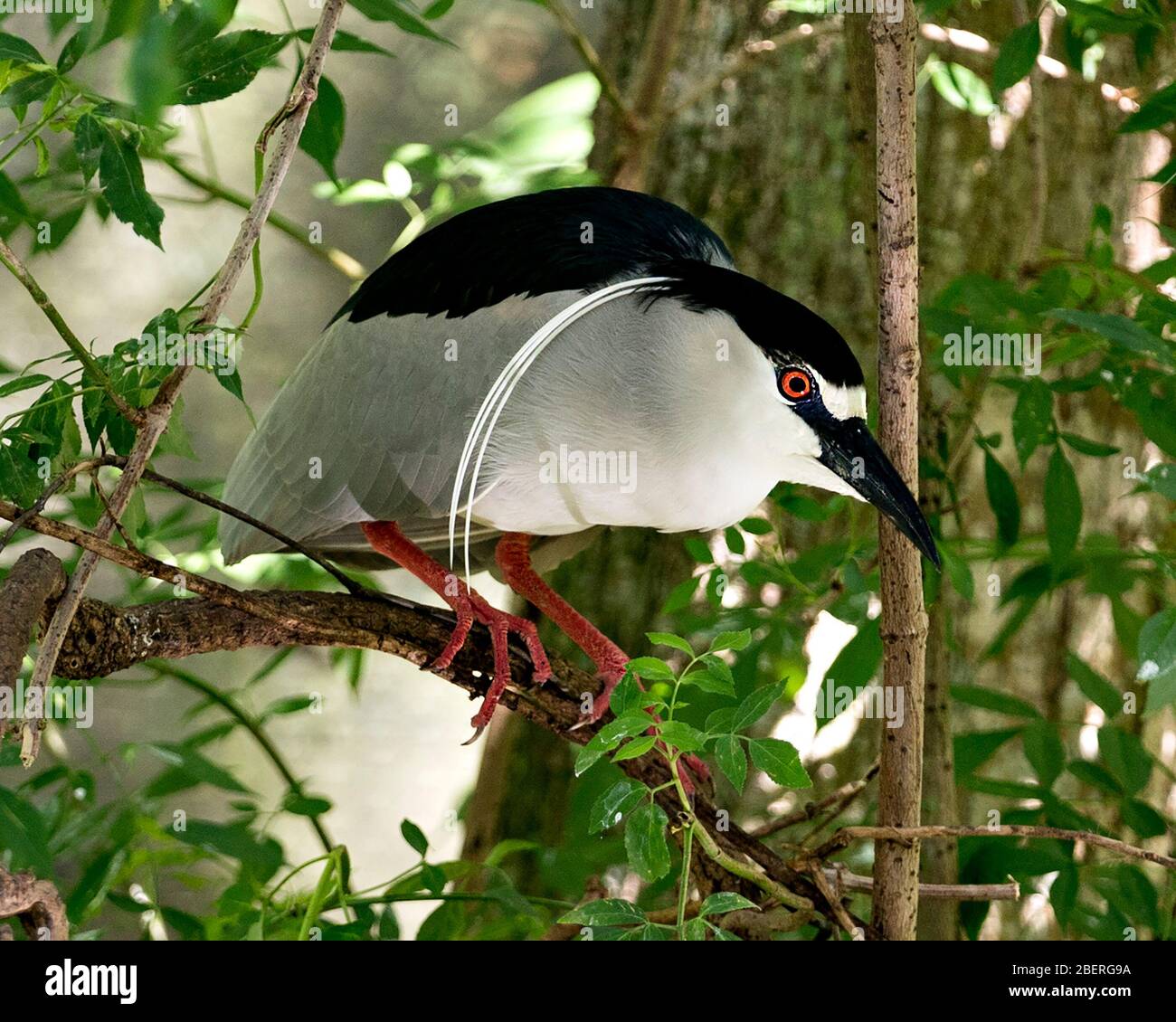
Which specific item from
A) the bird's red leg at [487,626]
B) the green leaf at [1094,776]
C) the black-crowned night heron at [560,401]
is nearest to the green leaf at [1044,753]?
the green leaf at [1094,776]

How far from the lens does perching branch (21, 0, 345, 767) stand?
0.97 meters

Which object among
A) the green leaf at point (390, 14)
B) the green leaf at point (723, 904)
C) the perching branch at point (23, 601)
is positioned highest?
the green leaf at point (390, 14)

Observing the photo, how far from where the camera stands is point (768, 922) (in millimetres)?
1208

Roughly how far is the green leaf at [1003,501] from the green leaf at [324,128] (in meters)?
0.81

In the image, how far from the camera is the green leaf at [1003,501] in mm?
1431

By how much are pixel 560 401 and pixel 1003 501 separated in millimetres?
560

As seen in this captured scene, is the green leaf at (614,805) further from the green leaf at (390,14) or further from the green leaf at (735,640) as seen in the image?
the green leaf at (390,14)

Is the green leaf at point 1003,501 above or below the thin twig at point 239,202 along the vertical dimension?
below

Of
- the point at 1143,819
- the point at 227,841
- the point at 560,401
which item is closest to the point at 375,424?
the point at 560,401

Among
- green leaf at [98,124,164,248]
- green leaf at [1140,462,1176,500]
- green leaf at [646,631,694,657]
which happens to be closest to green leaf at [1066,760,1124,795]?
green leaf at [1140,462,1176,500]

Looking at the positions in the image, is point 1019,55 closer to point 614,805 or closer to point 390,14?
point 390,14

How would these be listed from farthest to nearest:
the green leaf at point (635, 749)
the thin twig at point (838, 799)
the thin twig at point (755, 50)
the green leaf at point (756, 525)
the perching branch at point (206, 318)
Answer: the thin twig at point (755, 50) → the green leaf at point (756, 525) → the thin twig at point (838, 799) → the perching branch at point (206, 318) → the green leaf at point (635, 749)

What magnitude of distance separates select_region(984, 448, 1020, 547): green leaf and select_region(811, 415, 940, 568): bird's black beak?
344 millimetres
